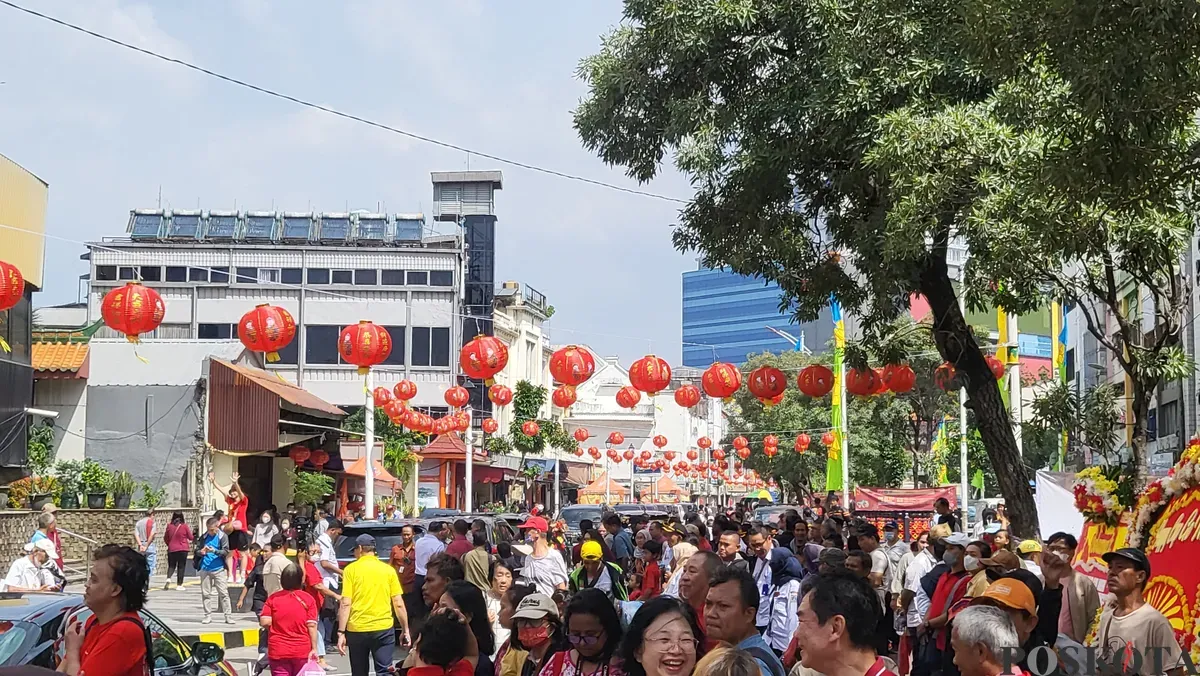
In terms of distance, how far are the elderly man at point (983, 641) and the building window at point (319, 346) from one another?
52324mm

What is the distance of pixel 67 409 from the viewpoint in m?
33.5

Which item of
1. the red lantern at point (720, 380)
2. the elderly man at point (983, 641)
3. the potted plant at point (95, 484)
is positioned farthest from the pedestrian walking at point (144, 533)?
the elderly man at point (983, 641)

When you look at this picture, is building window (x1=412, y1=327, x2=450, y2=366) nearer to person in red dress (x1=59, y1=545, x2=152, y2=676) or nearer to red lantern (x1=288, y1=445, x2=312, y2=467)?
red lantern (x1=288, y1=445, x2=312, y2=467)

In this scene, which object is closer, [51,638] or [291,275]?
[51,638]

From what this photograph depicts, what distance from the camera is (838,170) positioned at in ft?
52.0

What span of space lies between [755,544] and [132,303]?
38.8 ft

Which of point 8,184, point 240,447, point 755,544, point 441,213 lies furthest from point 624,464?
point 755,544

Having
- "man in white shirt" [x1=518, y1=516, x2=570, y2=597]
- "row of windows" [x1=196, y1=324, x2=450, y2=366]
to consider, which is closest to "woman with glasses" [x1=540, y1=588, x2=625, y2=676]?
"man in white shirt" [x1=518, y1=516, x2=570, y2=597]

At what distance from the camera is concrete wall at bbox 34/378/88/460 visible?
33.4 m

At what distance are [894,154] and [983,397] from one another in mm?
3414

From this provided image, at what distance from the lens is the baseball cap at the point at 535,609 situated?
255 inches

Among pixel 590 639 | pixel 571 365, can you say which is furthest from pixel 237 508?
pixel 590 639

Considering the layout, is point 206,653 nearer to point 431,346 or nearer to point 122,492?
point 122,492

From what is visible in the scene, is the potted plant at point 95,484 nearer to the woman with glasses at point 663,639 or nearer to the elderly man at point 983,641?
the woman with glasses at point 663,639
